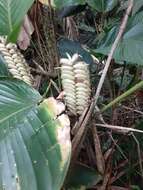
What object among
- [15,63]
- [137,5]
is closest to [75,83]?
[15,63]

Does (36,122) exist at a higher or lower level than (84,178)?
higher

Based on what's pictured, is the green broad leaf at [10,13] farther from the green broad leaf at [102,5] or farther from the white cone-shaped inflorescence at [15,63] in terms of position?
the green broad leaf at [102,5]

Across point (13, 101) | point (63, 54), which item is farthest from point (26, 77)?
point (63, 54)

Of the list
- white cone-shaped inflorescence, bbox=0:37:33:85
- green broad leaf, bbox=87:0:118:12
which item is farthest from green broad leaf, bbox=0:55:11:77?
green broad leaf, bbox=87:0:118:12

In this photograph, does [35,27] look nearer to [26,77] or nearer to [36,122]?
[26,77]

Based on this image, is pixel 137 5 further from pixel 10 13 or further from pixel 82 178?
pixel 82 178

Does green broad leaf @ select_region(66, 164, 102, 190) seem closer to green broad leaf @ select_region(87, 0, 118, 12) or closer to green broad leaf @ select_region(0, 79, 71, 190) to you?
green broad leaf @ select_region(0, 79, 71, 190)

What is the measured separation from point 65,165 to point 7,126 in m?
0.13

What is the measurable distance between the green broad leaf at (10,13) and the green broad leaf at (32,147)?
0.22 meters

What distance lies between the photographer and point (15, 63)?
84 centimetres

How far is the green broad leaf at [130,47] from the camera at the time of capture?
84 centimetres

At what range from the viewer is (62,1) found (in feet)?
3.18

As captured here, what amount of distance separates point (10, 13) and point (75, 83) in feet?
0.94

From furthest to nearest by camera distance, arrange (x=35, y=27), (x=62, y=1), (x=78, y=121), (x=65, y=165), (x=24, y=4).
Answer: (x=35, y=27)
(x=62, y=1)
(x=24, y=4)
(x=78, y=121)
(x=65, y=165)
